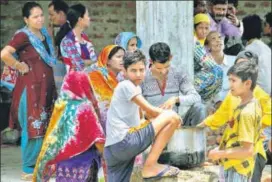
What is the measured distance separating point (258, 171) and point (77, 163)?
1.41m

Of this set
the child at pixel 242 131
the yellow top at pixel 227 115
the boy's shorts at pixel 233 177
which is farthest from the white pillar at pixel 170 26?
the boy's shorts at pixel 233 177

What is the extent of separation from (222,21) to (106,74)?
205cm

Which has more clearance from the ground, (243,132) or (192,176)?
(243,132)

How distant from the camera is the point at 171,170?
640cm

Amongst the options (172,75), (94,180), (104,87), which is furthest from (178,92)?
(94,180)

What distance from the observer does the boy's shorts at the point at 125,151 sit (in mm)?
5984

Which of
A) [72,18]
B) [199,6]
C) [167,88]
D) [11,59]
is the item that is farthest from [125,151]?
[199,6]

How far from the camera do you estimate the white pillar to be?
717 cm

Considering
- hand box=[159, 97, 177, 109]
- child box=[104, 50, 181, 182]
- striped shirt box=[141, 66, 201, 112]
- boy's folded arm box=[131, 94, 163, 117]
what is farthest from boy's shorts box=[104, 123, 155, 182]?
striped shirt box=[141, 66, 201, 112]

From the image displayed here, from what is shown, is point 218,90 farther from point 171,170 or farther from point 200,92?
point 171,170

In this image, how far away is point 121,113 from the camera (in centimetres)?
603

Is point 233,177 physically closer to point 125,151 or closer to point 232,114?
point 232,114

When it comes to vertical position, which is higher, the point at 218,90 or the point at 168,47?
the point at 168,47

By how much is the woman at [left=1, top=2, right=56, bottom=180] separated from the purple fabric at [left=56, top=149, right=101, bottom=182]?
1.26 meters
